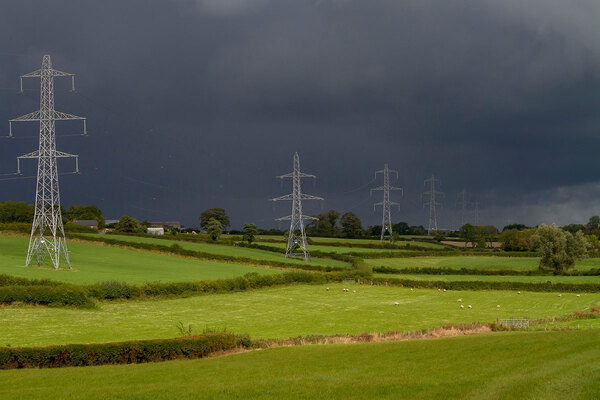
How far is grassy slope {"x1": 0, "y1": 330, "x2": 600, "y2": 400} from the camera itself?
62.1 feet

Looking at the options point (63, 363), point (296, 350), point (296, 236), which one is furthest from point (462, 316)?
point (296, 236)

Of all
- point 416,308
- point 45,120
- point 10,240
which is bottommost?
point 416,308

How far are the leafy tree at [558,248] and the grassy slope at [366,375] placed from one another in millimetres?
78573

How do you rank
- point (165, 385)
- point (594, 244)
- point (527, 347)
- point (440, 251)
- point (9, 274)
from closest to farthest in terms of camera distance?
point (165, 385) < point (527, 347) < point (9, 274) < point (440, 251) < point (594, 244)

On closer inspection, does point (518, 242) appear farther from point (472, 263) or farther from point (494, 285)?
point (494, 285)

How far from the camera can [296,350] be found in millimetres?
29766

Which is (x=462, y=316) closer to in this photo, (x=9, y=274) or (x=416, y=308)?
(x=416, y=308)

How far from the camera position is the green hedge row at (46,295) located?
49.7 m

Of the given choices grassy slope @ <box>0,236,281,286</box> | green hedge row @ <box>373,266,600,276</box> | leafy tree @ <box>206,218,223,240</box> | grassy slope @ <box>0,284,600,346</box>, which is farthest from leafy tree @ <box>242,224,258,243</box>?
grassy slope @ <box>0,284,600,346</box>

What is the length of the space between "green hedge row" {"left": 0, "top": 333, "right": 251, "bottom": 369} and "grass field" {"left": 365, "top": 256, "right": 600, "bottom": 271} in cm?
8145

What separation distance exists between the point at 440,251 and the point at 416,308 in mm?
81086

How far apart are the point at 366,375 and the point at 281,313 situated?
32646 millimetres

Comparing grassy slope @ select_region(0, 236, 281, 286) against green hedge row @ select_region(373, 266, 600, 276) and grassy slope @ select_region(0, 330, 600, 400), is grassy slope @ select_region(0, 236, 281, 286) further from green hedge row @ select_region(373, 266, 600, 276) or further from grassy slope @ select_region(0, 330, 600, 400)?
grassy slope @ select_region(0, 330, 600, 400)

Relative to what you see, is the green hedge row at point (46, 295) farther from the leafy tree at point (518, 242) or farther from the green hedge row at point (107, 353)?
the leafy tree at point (518, 242)
